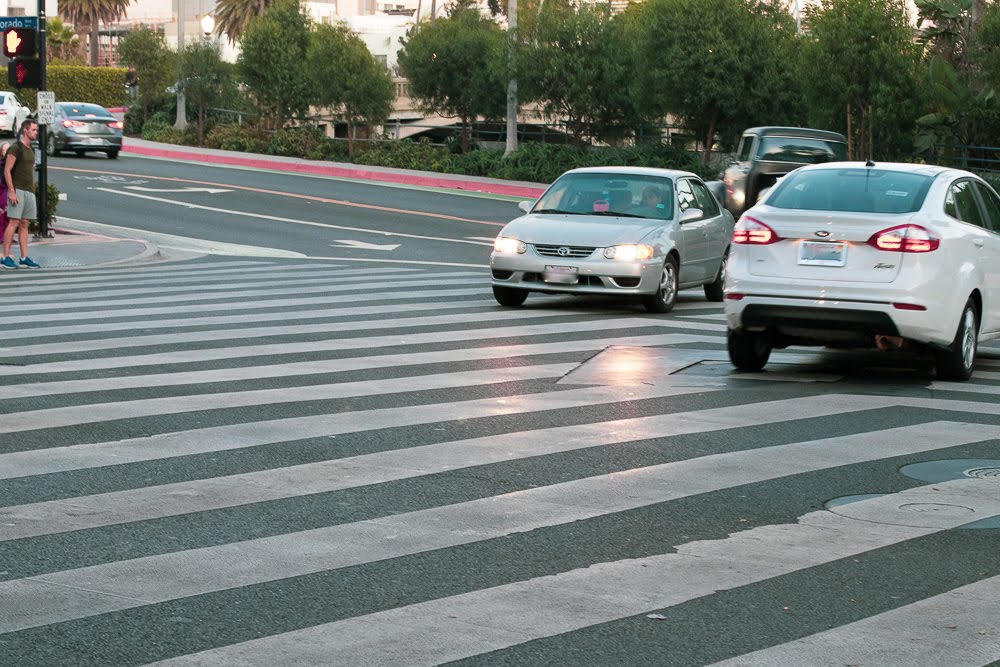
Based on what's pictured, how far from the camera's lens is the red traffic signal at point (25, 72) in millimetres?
23891

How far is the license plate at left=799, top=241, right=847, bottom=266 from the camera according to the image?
437 inches

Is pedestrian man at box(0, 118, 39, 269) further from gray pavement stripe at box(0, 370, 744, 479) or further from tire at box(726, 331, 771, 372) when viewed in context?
gray pavement stripe at box(0, 370, 744, 479)

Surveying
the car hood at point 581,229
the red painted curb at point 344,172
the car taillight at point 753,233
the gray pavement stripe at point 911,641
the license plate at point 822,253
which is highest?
the car taillight at point 753,233

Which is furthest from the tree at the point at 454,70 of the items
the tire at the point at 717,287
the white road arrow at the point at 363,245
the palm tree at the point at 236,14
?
the palm tree at the point at 236,14

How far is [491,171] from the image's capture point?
42312mm

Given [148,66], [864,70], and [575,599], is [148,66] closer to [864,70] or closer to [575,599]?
[864,70]

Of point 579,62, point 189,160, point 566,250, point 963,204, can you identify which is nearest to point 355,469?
point 963,204

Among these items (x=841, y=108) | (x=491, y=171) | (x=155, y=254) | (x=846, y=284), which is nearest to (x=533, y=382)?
(x=846, y=284)

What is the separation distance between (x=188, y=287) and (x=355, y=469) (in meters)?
11.1

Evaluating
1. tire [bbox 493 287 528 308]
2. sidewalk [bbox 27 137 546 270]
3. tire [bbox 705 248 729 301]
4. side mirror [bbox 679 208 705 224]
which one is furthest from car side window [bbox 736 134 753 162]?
tire [bbox 493 287 528 308]

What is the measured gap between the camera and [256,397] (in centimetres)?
1029

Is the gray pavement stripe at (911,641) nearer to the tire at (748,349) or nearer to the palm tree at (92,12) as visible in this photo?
the tire at (748,349)

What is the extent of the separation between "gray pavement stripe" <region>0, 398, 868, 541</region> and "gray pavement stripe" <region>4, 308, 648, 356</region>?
15.3ft

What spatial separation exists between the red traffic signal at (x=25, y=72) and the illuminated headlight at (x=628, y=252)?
1206 cm
